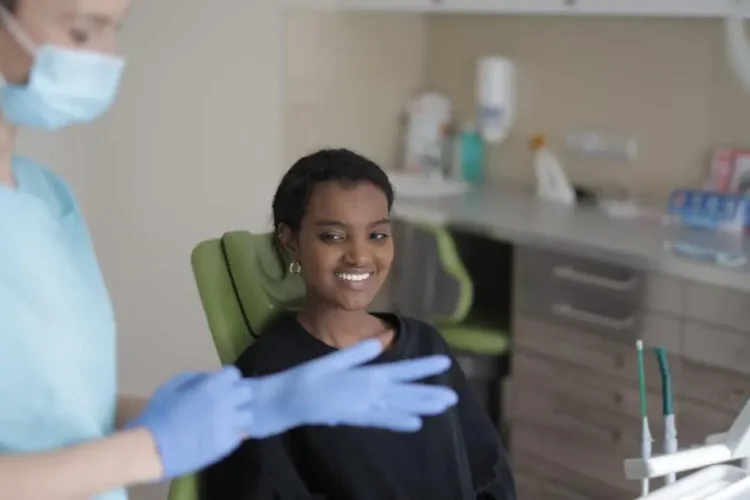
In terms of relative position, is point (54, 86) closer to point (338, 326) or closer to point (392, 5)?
point (338, 326)

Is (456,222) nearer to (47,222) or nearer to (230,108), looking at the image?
(230,108)

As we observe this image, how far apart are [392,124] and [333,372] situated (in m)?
2.55

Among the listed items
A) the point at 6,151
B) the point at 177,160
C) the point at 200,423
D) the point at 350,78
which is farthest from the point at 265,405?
the point at 350,78

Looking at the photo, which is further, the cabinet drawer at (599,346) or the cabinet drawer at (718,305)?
the cabinet drawer at (599,346)

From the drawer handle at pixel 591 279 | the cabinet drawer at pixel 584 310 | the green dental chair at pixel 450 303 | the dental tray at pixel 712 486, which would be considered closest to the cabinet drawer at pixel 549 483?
the green dental chair at pixel 450 303

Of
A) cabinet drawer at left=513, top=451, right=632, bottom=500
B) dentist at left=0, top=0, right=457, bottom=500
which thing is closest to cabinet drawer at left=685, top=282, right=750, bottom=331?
cabinet drawer at left=513, top=451, right=632, bottom=500

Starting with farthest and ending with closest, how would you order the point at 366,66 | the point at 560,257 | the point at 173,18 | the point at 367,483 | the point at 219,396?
the point at 366,66, the point at 173,18, the point at 560,257, the point at 367,483, the point at 219,396

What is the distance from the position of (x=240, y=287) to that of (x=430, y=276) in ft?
4.00

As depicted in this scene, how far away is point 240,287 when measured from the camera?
5.54ft

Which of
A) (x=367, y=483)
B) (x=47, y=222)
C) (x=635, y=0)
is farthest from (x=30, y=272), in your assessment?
(x=635, y=0)

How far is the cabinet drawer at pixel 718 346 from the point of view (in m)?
2.21

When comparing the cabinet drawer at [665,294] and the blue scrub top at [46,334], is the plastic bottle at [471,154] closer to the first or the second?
the cabinet drawer at [665,294]

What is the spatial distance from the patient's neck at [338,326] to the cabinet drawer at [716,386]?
3.29 feet

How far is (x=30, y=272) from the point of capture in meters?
1.01
